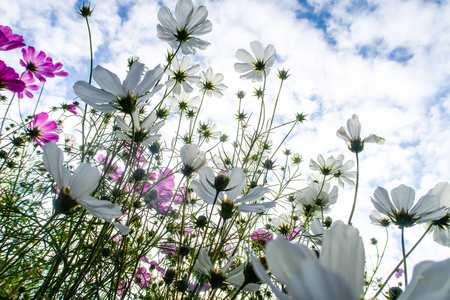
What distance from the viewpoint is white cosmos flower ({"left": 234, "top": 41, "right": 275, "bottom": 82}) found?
45.6 inches

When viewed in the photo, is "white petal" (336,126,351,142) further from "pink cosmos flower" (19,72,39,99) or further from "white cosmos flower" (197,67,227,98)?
"pink cosmos flower" (19,72,39,99)

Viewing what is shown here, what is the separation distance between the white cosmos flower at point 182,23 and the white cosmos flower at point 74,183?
1.87ft

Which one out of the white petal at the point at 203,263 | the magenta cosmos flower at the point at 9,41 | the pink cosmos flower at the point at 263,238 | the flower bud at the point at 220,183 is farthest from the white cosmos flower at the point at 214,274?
the magenta cosmos flower at the point at 9,41

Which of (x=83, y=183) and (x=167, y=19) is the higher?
(x=167, y=19)

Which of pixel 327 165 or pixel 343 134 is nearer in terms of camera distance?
pixel 343 134

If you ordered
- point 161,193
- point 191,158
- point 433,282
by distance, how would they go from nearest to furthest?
point 433,282
point 191,158
point 161,193

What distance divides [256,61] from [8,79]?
922 mm

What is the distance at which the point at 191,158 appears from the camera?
683 mm

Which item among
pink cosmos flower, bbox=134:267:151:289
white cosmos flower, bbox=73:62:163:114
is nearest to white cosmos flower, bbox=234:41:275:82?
white cosmos flower, bbox=73:62:163:114

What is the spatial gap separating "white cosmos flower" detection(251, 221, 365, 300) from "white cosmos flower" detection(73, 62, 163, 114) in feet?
1.23

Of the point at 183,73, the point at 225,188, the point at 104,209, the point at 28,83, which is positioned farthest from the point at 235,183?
the point at 28,83

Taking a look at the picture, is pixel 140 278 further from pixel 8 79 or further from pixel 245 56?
pixel 245 56

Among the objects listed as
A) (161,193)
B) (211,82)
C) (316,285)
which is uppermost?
(211,82)

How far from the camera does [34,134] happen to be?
41.0 inches
